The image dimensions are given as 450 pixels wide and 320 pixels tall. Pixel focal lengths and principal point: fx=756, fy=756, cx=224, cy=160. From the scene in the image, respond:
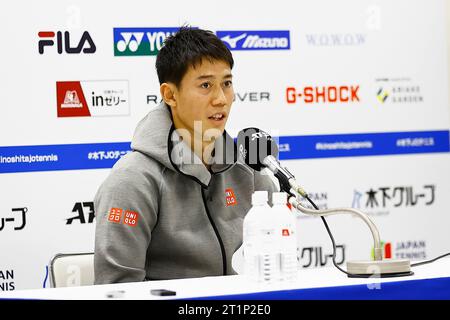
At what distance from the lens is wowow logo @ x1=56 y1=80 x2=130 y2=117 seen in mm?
3561

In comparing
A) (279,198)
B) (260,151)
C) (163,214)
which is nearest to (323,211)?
(279,198)

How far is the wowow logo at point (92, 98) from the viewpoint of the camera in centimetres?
356

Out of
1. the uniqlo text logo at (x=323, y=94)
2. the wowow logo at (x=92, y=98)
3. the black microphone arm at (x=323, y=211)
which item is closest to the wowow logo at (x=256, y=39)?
the uniqlo text logo at (x=323, y=94)

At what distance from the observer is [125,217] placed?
2297 millimetres

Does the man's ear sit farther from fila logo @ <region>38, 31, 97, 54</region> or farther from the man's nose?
fila logo @ <region>38, 31, 97, 54</region>

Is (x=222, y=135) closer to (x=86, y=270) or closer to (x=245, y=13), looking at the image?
(x=86, y=270)

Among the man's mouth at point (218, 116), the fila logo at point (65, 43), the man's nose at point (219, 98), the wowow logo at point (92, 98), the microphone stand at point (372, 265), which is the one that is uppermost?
the fila logo at point (65, 43)

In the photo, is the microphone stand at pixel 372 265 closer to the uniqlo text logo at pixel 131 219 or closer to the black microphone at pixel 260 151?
the black microphone at pixel 260 151

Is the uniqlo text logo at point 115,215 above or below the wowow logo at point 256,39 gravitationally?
below

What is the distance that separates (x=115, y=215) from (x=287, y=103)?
5.98 ft

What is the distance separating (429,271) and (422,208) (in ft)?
7.39

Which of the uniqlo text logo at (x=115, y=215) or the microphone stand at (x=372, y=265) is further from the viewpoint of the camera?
the uniqlo text logo at (x=115, y=215)

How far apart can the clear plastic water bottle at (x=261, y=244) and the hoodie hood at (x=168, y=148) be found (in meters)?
0.51
